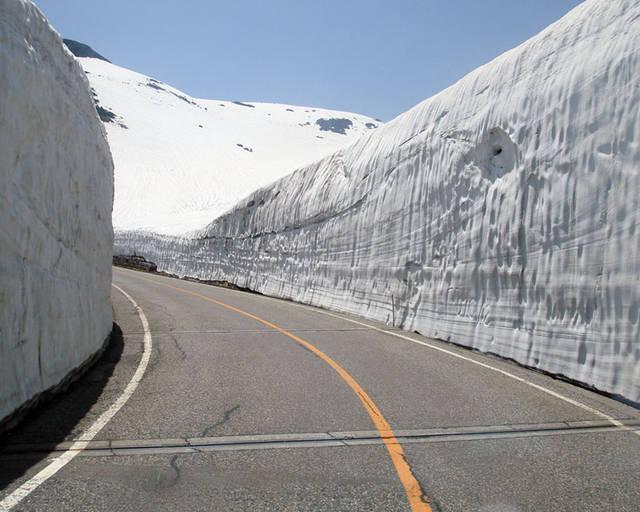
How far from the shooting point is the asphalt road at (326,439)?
12.4 feet

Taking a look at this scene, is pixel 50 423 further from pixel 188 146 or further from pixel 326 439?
pixel 188 146

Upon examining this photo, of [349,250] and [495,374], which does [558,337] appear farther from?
[349,250]

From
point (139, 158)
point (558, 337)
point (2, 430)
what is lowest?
point (2, 430)

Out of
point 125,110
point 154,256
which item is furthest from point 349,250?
point 125,110

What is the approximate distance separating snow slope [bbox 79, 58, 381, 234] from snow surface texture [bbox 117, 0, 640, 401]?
25607mm

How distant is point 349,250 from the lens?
1659 centimetres

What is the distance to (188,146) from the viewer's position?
109 m

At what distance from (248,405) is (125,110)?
125803 mm

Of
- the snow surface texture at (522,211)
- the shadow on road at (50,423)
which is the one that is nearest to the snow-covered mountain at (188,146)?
the snow surface texture at (522,211)

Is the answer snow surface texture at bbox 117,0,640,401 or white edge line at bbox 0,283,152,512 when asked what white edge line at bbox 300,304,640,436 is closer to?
snow surface texture at bbox 117,0,640,401

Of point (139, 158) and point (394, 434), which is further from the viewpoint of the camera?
point (139, 158)

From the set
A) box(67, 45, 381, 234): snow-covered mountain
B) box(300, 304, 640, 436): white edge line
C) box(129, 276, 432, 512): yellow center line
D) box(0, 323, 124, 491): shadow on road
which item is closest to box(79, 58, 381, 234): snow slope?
box(67, 45, 381, 234): snow-covered mountain

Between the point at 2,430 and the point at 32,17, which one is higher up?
the point at 32,17

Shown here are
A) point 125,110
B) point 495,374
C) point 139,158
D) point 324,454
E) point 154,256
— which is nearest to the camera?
point 324,454
